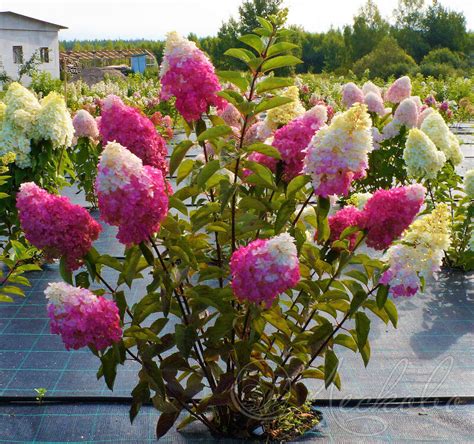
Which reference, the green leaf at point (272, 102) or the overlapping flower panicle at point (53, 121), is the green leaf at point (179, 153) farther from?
the overlapping flower panicle at point (53, 121)

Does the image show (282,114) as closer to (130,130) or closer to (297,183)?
(297,183)

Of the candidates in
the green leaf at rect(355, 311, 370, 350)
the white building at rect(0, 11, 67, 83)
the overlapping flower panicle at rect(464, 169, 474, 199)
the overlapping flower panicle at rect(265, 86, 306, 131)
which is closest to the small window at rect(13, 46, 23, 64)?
the white building at rect(0, 11, 67, 83)

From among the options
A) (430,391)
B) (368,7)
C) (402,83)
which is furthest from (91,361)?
(368,7)

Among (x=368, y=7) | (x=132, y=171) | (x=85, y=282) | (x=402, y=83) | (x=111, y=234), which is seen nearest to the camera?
(x=132, y=171)

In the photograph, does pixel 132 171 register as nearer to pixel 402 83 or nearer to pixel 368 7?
pixel 402 83

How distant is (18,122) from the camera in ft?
11.7

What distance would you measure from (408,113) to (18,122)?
2707mm

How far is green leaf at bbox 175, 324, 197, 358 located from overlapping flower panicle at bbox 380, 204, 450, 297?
536mm

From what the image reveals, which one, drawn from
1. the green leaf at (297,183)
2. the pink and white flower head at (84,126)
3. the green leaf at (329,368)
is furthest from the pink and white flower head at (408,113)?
the green leaf at (297,183)

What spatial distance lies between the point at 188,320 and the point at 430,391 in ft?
3.98

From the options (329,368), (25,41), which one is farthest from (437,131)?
(25,41)

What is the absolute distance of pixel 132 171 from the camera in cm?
144

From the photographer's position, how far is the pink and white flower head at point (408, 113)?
4.80m

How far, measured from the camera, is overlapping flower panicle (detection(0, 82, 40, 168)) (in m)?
3.57
